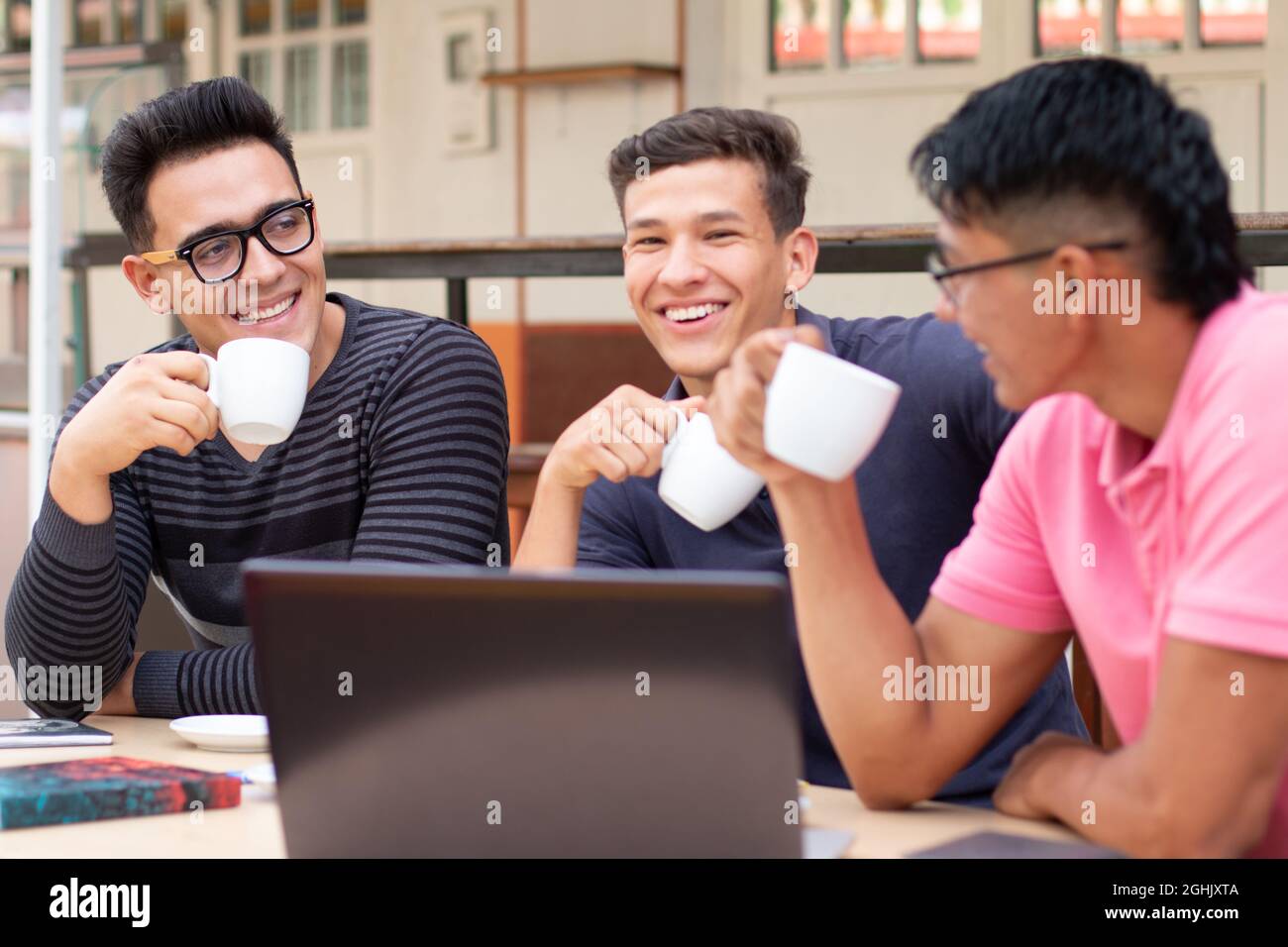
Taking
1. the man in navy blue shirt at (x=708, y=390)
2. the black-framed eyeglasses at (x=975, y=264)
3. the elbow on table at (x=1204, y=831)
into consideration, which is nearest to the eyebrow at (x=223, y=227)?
the man in navy blue shirt at (x=708, y=390)

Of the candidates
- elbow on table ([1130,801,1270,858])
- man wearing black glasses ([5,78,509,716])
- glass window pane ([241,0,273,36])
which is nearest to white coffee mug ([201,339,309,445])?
man wearing black glasses ([5,78,509,716])

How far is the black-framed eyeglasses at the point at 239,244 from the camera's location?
78.4 inches

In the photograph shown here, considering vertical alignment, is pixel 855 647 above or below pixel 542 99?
below

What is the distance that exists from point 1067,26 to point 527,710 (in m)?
4.79

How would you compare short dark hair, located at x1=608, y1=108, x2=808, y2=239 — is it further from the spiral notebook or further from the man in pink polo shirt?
the spiral notebook

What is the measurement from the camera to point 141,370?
175 cm

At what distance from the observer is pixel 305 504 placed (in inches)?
80.5

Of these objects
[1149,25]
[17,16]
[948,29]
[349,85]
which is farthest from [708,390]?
[17,16]

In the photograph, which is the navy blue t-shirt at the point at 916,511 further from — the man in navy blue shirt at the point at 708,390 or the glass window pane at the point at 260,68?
the glass window pane at the point at 260,68

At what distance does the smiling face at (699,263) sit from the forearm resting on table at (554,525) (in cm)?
27

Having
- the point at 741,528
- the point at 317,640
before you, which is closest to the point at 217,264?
the point at 741,528

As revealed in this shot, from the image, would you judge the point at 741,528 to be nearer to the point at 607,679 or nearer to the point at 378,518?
the point at 378,518

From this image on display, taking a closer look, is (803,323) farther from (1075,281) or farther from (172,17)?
(172,17)

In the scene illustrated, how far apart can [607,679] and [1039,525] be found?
52cm
